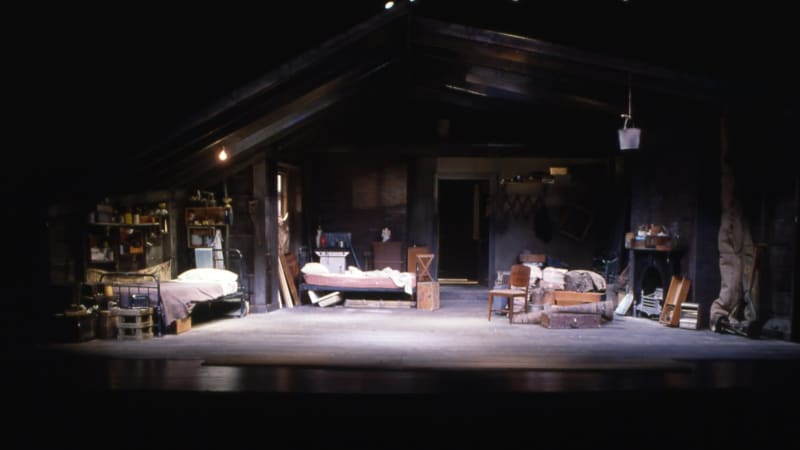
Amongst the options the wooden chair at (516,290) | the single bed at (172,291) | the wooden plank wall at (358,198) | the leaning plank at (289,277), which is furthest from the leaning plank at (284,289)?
the wooden chair at (516,290)

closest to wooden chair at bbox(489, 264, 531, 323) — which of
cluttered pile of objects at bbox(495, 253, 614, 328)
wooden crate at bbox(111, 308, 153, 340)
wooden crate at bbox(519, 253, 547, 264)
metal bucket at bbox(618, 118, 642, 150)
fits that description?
cluttered pile of objects at bbox(495, 253, 614, 328)

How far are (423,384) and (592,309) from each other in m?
4.40

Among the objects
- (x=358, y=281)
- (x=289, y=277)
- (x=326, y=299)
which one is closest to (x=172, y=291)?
(x=289, y=277)

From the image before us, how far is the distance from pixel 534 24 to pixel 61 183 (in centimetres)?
631

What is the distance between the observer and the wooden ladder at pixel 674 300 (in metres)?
7.90

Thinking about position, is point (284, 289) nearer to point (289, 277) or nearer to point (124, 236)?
point (289, 277)

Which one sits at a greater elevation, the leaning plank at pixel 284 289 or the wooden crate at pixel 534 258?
the wooden crate at pixel 534 258

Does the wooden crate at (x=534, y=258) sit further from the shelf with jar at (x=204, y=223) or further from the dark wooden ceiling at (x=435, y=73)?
the shelf with jar at (x=204, y=223)

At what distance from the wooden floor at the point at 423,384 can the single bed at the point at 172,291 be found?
0.45 meters

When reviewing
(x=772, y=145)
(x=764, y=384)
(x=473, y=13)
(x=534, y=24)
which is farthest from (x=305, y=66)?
(x=772, y=145)

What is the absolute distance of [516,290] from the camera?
8.61 metres

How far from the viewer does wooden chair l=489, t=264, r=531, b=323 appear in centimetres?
820

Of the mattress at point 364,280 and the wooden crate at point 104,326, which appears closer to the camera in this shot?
the wooden crate at point 104,326

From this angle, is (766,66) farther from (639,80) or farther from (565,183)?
(565,183)
